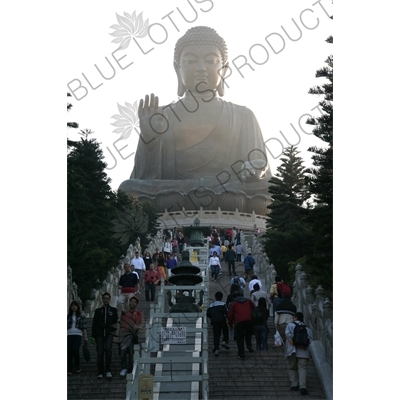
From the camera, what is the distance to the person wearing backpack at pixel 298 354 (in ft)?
27.6

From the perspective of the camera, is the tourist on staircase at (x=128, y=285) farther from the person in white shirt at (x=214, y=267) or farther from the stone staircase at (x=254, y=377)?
the person in white shirt at (x=214, y=267)

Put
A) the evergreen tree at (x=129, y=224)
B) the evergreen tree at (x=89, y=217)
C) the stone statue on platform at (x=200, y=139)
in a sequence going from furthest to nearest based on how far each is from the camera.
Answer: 1. the stone statue on platform at (x=200, y=139)
2. the evergreen tree at (x=129, y=224)
3. the evergreen tree at (x=89, y=217)

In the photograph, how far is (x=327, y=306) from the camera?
382 inches

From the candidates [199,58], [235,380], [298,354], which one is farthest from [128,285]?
[199,58]

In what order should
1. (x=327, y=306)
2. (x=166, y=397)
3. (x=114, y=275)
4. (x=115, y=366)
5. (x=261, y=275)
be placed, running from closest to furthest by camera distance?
(x=166, y=397) → (x=115, y=366) → (x=327, y=306) → (x=114, y=275) → (x=261, y=275)

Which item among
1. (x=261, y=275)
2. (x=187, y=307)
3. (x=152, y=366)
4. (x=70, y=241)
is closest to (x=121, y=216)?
(x=261, y=275)

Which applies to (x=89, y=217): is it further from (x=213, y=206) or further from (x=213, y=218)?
(x=213, y=206)

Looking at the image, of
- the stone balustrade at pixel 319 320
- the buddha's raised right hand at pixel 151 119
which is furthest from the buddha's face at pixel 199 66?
the stone balustrade at pixel 319 320

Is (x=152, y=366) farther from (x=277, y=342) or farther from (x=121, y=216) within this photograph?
(x=121, y=216)

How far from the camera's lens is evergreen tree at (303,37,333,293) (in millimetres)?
12336

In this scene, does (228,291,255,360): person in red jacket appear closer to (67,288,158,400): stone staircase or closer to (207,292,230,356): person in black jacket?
(207,292,230,356): person in black jacket

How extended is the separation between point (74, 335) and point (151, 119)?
20074 millimetres

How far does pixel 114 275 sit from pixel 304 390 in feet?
21.0

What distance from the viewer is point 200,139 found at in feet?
107
